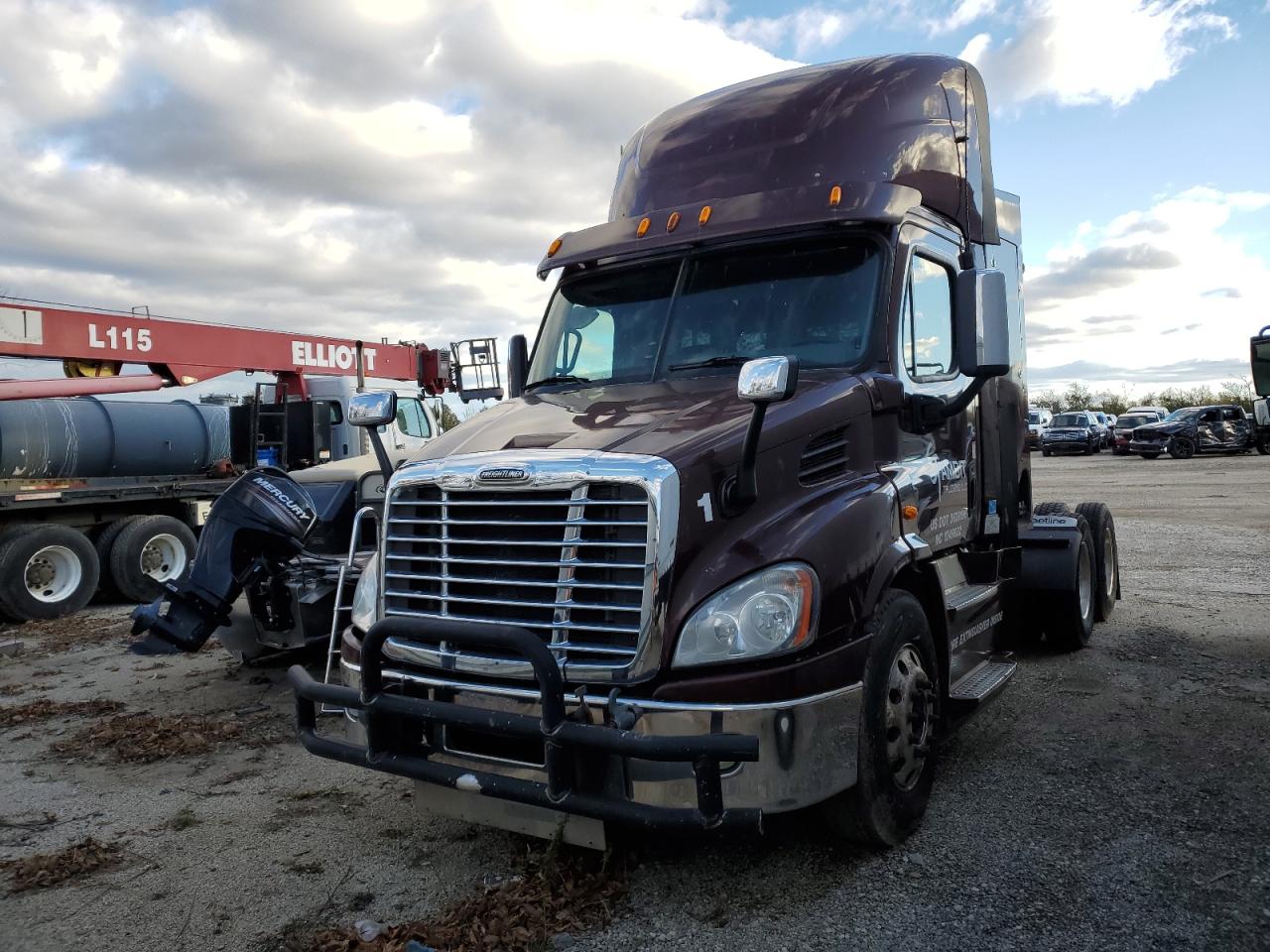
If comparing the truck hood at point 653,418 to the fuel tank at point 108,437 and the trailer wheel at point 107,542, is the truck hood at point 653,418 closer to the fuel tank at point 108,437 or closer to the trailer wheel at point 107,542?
the fuel tank at point 108,437

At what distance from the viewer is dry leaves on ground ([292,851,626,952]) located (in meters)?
3.25

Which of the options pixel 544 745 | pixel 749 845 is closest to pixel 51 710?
pixel 544 745

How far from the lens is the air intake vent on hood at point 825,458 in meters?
3.74

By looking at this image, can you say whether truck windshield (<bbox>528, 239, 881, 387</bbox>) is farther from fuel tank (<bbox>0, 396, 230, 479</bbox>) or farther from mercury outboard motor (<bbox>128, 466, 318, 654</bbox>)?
fuel tank (<bbox>0, 396, 230, 479</bbox>)

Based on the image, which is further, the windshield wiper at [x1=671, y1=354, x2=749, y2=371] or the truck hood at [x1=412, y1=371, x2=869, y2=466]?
the windshield wiper at [x1=671, y1=354, x2=749, y2=371]

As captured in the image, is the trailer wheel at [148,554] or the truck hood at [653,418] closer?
the truck hood at [653,418]

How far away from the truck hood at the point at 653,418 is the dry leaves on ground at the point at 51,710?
4034 millimetres

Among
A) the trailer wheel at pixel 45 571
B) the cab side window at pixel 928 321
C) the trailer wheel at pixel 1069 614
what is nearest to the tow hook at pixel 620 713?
the cab side window at pixel 928 321

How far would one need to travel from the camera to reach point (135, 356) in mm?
11180

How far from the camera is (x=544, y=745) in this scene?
10.5ft

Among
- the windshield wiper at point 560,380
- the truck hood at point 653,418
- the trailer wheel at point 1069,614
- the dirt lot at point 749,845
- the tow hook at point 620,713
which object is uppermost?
the windshield wiper at point 560,380

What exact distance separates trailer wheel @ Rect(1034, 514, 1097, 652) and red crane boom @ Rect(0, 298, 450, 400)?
7.91 m

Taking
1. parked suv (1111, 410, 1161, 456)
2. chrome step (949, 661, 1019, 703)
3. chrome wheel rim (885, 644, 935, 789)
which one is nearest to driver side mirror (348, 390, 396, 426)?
chrome wheel rim (885, 644, 935, 789)

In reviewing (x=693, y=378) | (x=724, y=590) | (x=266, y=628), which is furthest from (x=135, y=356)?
(x=724, y=590)
